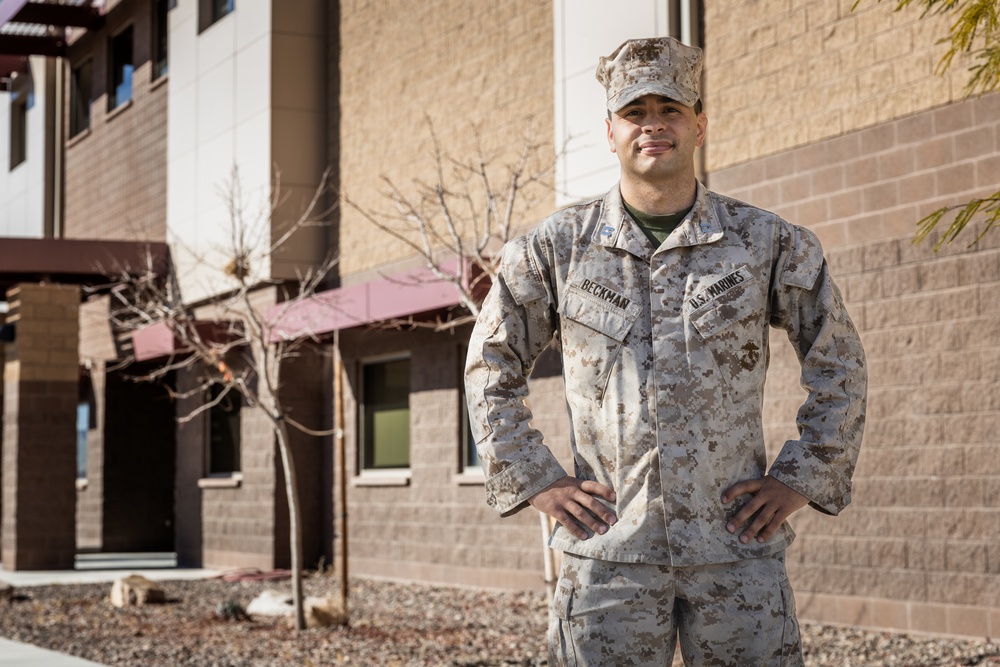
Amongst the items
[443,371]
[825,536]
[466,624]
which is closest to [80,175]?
[443,371]

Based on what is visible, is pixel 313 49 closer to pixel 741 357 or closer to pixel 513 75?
pixel 513 75

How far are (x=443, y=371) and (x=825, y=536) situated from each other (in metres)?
5.89

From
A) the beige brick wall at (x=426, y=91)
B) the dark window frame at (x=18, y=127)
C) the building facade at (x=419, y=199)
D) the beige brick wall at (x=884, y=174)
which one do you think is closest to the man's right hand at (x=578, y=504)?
the building facade at (x=419, y=199)

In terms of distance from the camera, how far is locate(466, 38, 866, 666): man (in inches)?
126

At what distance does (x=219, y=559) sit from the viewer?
19.1m

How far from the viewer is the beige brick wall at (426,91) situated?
1408 cm

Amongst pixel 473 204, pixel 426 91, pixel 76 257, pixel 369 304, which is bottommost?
pixel 369 304

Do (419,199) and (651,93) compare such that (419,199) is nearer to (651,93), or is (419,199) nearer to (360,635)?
(360,635)

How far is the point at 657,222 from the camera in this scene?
11.4ft

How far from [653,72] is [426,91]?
12.7 meters

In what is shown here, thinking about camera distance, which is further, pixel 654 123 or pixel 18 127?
pixel 18 127

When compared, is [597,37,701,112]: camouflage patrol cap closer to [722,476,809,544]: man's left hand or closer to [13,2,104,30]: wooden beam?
[722,476,809,544]: man's left hand

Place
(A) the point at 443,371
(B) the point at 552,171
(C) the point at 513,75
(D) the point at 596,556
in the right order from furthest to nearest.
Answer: (A) the point at 443,371, (C) the point at 513,75, (B) the point at 552,171, (D) the point at 596,556

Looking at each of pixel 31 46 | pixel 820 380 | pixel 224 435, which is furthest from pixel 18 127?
pixel 820 380
